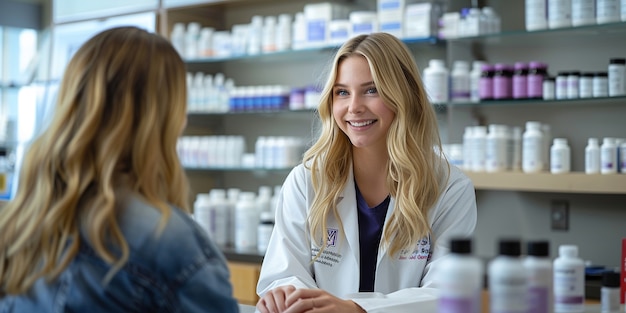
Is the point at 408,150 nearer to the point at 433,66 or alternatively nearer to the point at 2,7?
the point at 433,66

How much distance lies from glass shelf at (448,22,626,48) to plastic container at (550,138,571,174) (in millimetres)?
488

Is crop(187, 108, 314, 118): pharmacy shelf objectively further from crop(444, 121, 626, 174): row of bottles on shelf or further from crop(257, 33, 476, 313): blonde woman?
crop(257, 33, 476, 313): blonde woman

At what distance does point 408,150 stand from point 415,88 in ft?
0.60

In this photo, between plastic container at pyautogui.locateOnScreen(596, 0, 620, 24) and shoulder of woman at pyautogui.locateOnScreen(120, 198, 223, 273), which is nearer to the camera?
shoulder of woman at pyautogui.locateOnScreen(120, 198, 223, 273)

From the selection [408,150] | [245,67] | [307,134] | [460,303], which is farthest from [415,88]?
[245,67]

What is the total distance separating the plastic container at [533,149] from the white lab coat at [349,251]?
113cm

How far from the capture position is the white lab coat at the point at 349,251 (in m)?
2.09

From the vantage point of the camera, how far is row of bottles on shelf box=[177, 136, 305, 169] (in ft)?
13.4

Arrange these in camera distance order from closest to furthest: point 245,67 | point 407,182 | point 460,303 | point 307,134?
point 460,303, point 407,182, point 307,134, point 245,67

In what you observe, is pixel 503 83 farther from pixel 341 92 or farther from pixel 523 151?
pixel 341 92

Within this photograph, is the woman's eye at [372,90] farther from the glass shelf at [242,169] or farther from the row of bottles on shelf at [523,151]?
the glass shelf at [242,169]

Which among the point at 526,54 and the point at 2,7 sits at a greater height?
the point at 2,7

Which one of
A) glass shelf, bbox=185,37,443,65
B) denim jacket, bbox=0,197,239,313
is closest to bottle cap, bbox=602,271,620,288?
denim jacket, bbox=0,197,239,313

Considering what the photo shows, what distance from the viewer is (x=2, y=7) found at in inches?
212
